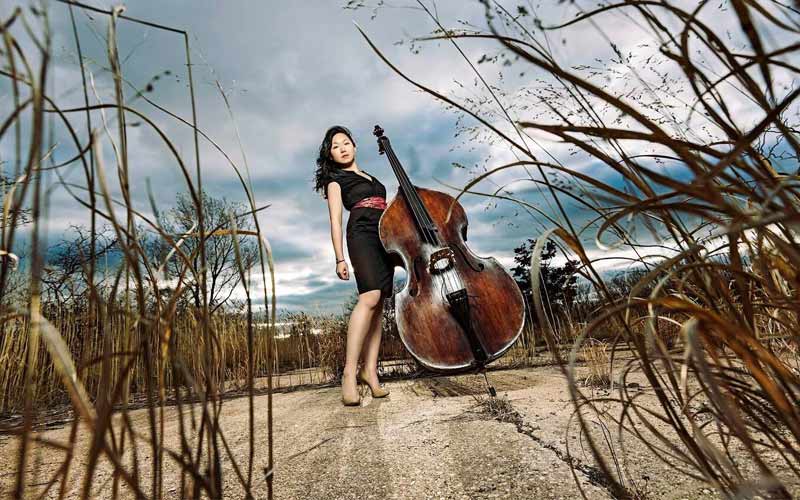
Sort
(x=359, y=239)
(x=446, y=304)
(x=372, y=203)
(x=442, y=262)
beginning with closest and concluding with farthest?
(x=446, y=304) → (x=442, y=262) → (x=359, y=239) → (x=372, y=203)

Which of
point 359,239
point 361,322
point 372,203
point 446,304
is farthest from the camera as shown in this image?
point 372,203

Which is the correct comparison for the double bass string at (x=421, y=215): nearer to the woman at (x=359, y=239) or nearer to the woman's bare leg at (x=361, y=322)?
the woman at (x=359, y=239)

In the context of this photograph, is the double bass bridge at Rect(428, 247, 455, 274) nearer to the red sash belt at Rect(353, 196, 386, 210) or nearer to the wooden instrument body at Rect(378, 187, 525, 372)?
the wooden instrument body at Rect(378, 187, 525, 372)

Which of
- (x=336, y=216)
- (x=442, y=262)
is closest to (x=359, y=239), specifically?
(x=336, y=216)

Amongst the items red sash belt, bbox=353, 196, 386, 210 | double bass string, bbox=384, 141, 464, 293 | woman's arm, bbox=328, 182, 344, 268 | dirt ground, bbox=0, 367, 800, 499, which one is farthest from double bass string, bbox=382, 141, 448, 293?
dirt ground, bbox=0, 367, 800, 499

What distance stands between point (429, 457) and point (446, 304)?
1237 mm

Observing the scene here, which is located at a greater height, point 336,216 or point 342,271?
point 336,216

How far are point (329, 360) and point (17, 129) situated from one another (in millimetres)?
3691

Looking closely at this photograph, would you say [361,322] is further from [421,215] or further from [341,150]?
[341,150]

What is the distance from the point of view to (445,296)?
216 cm

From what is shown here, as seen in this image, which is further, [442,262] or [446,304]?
[442,262]

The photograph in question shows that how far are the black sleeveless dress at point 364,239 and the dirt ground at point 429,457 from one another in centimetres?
92

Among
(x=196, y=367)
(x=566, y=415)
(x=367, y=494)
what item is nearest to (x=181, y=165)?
(x=196, y=367)

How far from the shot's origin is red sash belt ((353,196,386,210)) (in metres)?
2.64
